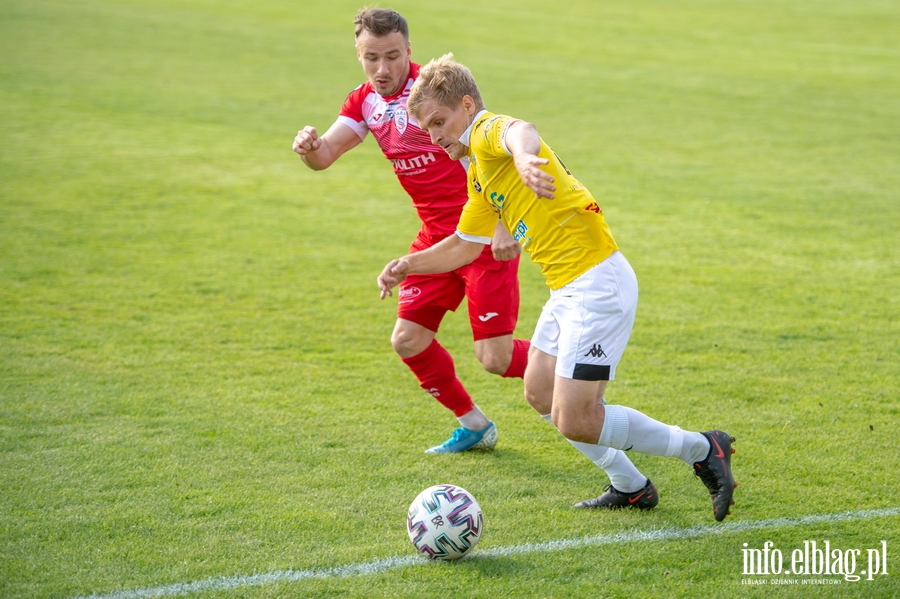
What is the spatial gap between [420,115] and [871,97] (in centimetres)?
1680

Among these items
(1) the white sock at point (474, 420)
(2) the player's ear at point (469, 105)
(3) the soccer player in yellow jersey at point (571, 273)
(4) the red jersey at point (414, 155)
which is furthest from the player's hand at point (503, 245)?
(1) the white sock at point (474, 420)

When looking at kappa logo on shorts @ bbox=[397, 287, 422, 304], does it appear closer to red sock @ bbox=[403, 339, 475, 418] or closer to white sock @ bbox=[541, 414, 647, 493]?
red sock @ bbox=[403, 339, 475, 418]

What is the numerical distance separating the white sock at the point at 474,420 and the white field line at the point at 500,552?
4.30 feet

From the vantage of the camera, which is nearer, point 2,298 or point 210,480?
point 210,480

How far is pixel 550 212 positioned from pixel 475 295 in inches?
49.3

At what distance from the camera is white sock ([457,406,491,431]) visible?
5.62 meters

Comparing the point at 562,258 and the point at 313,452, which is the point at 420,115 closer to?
the point at 562,258

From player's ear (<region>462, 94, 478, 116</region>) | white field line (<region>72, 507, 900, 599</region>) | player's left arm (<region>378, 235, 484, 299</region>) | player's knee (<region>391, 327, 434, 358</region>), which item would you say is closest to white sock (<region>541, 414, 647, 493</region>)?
white field line (<region>72, 507, 900, 599</region>)

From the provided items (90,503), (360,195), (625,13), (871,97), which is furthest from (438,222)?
(625,13)

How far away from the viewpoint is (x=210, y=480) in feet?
16.7

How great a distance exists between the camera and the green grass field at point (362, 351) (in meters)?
4.33

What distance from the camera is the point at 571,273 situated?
4395mm

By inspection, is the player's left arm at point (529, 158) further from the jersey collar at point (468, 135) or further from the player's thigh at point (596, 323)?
the player's thigh at point (596, 323)

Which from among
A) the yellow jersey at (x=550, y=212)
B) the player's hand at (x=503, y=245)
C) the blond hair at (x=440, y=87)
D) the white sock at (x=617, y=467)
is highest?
the blond hair at (x=440, y=87)
